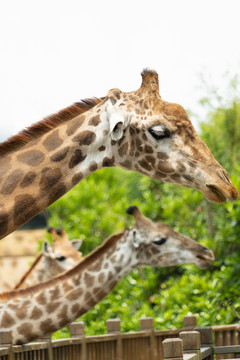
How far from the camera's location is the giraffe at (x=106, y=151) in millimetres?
3812

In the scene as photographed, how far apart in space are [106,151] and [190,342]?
133 centimetres

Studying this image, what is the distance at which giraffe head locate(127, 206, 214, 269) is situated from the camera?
22.1 feet

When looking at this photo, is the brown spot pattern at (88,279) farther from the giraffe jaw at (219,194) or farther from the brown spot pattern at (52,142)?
the giraffe jaw at (219,194)

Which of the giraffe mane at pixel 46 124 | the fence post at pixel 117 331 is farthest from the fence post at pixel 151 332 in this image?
the giraffe mane at pixel 46 124

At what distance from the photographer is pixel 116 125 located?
400 cm

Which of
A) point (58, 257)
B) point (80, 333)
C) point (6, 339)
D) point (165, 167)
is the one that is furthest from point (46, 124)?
point (58, 257)

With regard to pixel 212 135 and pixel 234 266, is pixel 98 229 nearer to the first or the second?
pixel 212 135

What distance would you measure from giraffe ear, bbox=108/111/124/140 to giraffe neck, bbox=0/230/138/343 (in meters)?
2.22

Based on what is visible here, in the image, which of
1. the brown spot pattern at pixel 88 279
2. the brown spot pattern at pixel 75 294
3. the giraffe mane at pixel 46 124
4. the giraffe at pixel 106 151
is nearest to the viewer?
the giraffe at pixel 106 151

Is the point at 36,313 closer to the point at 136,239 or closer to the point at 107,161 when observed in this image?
the point at 136,239

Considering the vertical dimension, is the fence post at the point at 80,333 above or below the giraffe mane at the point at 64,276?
below

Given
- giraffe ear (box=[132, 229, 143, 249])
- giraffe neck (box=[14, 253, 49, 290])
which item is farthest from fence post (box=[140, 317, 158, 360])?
giraffe neck (box=[14, 253, 49, 290])

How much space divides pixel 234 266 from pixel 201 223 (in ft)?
7.19

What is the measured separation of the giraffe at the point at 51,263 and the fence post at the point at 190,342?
4.25 metres
